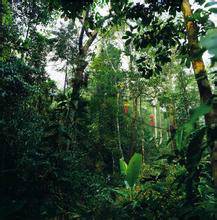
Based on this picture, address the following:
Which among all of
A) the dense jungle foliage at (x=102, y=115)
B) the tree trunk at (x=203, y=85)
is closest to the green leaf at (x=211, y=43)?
the dense jungle foliage at (x=102, y=115)

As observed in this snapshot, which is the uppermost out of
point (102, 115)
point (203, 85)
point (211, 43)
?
point (102, 115)

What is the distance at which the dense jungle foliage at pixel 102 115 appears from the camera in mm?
2258

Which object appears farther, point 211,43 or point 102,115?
point 102,115

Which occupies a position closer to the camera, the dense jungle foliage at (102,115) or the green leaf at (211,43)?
the green leaf at (211,43)

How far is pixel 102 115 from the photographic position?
18156mm

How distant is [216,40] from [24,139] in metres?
7.52

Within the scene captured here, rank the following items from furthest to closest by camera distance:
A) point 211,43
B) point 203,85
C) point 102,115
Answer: point 102,115 → point 203,85 → point 211,43

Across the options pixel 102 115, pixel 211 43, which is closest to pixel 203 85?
pixel 211 43

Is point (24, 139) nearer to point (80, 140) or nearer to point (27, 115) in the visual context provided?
point (27, 115)

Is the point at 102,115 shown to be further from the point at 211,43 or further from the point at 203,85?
the point at 211,43

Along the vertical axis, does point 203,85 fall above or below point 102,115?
below

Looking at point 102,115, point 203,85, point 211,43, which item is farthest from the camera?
point 102,115

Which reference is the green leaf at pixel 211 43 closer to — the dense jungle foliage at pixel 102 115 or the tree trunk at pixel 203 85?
the dense jungle foliage at pixel 102 115

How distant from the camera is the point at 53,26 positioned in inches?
541
